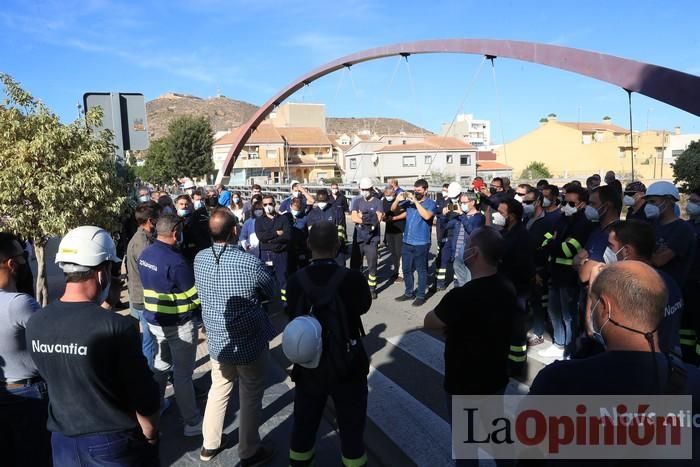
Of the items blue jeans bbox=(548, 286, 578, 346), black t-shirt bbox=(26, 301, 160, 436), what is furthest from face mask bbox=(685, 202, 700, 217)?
black t-shirt bbox=(26, 301, 160, 436)

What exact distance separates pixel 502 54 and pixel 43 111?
11.8 meters

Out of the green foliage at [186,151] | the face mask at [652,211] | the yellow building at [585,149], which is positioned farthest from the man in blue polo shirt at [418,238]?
the yellow building at [585,149]

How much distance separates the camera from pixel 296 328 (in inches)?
101

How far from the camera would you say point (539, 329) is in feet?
18.7

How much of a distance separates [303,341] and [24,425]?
63.0 inches

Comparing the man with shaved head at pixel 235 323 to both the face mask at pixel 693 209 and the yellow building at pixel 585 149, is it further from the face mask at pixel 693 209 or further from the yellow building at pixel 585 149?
the yellow building at pixel 585 149

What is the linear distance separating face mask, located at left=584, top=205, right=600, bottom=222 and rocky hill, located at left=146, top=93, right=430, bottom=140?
397 ft

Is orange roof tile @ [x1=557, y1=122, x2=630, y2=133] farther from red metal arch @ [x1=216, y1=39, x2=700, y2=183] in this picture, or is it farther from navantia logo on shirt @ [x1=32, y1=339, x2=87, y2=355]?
navantia logo on shirt @ [x1=32, y1=339, x2=87, y2=355]

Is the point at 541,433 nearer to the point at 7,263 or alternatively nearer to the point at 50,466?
the point at 50,466

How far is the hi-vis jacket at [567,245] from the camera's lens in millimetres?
4703

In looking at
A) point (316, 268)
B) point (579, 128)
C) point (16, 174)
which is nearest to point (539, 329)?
point (316, 268)

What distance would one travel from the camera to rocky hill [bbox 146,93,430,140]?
421ft

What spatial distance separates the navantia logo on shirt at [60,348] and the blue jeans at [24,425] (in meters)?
0.74

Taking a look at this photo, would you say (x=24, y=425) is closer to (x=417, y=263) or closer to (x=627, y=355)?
(x=627, y=355)
